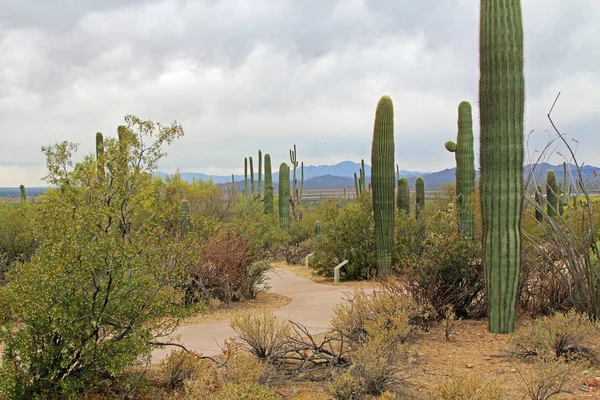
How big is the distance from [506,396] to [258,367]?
2.25 meters

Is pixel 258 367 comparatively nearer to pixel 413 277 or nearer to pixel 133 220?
pixel 133 220

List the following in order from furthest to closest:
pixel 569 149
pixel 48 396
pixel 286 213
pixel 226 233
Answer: pixel 286 213 < pixel 226 233 < pixel 569 149 < pixel 48 396

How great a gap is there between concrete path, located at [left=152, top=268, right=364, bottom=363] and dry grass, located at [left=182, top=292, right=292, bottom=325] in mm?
240

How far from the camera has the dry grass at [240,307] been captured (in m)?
10.1

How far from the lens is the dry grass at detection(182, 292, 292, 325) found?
33.2 ft

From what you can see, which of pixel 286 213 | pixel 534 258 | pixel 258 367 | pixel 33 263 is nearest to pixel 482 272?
pixel 534 258

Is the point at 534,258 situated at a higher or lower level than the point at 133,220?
lower

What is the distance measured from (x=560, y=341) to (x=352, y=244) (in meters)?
10.2

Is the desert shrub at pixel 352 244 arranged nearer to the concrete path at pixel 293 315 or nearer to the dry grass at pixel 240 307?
the concrete path at pixel 293 315

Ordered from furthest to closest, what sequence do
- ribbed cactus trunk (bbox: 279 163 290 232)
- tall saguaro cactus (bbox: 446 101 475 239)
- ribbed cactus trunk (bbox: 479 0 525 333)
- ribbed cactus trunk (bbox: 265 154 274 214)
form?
ribbed cactus trunk (bbox: 265 154 274 214) < ribbed cactus trunk (bbox: 279 163 290 232) < tall saguaro cactus (bbox: 446 101 475 239) < ribbed cactus trunk (bbox: 479 0 525 333)

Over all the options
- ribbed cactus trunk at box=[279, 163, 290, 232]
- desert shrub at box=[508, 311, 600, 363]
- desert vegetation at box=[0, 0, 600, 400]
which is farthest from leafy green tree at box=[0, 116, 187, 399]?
ribbed cactus trunk at box=[279, 163, 290, 232]

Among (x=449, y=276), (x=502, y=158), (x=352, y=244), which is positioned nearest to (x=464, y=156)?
(x=352, y=244)

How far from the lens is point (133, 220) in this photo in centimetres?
619

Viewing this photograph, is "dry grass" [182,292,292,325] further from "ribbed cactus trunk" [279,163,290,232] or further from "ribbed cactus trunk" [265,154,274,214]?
"ribbed cactus trunk" [265,154,274,214]
